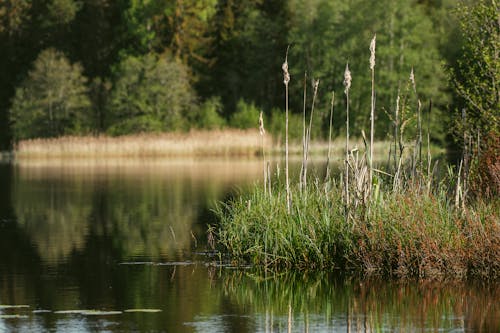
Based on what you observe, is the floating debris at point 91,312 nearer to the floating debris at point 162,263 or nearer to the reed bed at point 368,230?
the reed bed at point 368,230

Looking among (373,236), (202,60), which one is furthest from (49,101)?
(373,236)

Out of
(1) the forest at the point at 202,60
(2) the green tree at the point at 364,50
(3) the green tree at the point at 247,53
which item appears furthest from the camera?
(3) the green tree at the point at 247,53

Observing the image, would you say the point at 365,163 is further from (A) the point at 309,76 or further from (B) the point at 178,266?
(A) the point at 309,76

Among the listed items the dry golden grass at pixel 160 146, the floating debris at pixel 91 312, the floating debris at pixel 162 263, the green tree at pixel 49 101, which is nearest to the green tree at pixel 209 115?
the green tree at pixel 49 101

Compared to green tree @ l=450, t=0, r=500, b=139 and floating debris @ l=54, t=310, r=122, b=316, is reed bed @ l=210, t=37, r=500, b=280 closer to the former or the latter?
green tree @ l=450, t=0, r=500, b=139

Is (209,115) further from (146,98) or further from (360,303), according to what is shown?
(360,303)

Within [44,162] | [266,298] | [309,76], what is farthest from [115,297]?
[309,76]

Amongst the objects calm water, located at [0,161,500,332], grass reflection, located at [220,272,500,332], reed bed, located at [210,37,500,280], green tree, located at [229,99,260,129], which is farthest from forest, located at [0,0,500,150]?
grass reflection, located at [220,272,500,332]

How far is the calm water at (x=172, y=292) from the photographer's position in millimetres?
11977

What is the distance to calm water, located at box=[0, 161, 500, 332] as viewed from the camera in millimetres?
11977

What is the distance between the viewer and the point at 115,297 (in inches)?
547

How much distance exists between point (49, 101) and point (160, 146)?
17.8 m

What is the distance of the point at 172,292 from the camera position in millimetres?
14078

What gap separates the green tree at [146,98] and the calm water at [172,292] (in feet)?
161
